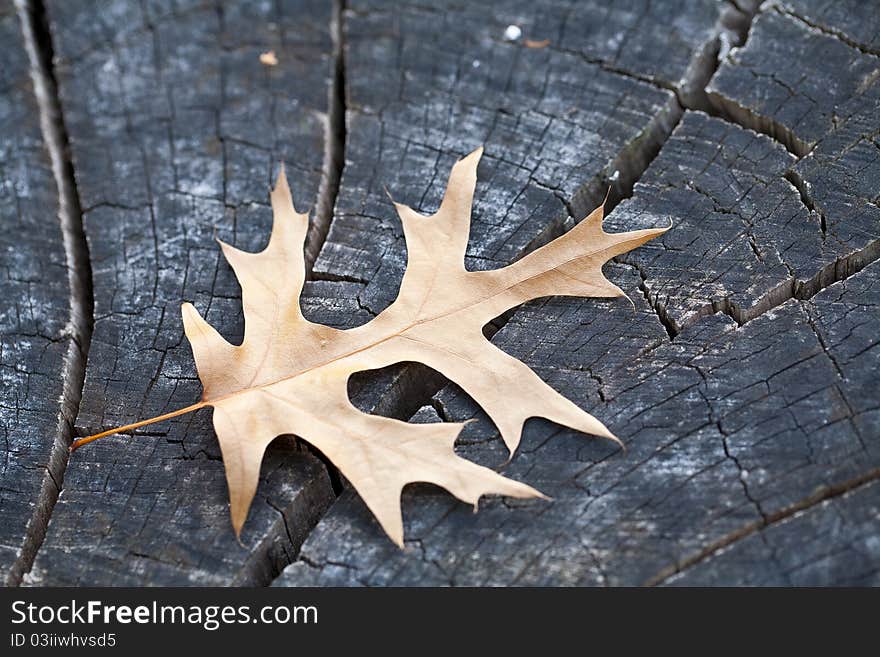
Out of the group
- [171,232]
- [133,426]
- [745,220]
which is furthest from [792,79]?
[133,426]

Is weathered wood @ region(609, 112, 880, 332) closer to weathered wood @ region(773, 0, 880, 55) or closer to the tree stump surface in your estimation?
the tree stump surface

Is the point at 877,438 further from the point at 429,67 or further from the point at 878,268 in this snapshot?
the point at 429,67

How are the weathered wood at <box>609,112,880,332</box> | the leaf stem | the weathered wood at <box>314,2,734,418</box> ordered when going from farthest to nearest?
the weathered wood at <box>314,2,734,418</box> < the weathered wood at <box>609,112,880,332</box> < the leaf stem

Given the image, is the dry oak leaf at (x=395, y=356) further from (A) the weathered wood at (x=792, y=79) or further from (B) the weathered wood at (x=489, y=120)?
(A) the weathered wood at (x=792, y=79)

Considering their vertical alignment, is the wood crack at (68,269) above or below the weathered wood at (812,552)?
above

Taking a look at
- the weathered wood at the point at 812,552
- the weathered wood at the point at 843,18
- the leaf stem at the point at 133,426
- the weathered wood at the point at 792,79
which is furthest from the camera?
the weathered wood at the point at 843,18

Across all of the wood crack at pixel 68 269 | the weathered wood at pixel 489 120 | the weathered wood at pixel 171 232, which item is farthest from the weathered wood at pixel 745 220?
the wood crack at pixel 68 269

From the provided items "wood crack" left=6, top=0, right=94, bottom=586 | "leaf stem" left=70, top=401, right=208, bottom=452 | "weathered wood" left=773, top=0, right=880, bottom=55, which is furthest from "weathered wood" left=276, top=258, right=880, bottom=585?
"weathered wood" left=773, top=0, right=880, bottom=55

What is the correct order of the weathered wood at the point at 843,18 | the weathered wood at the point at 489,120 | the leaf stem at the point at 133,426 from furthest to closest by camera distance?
the weathered wood at the point at 843,18 → the weathered wood at the point at 489,120 → the leaf stem at the point at 133,426
